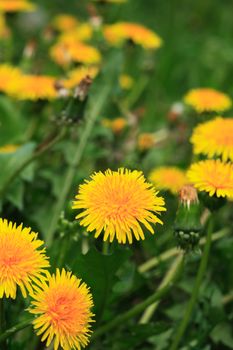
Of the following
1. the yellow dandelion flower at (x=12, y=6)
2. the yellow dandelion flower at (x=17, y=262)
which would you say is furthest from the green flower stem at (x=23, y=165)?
the yellow dandelion flower at (x=12, y=6)

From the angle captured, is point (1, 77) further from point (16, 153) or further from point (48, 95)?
point (16, 153)

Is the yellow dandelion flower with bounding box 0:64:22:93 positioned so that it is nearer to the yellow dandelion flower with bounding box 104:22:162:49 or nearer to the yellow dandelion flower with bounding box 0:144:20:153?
the yellow dandelion flower with bounding box 0:144:20:153

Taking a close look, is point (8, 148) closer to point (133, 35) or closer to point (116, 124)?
point (116, 124)

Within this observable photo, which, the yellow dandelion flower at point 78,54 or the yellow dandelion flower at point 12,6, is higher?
the yellow dandelion flower at point 12,6

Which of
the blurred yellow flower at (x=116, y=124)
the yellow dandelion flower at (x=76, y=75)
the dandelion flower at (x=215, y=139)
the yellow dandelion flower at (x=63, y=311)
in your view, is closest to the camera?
the yellow dandelion flower at (x=63, y=311)

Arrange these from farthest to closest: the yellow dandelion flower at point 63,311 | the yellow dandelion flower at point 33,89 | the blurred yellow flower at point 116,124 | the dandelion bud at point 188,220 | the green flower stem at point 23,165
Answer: the blurred yellow flower at point 116,124 < the yellow dandelion flower at point 33,89 < the green flower stem at point 23,165 < the dandelion bud at point 188,220 < the yellow dandelion flower at point 63,311

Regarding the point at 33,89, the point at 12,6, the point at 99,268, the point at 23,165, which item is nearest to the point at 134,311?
the point at 99,268

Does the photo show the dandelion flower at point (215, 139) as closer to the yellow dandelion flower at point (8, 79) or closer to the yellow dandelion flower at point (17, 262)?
the yellow dandelion flower at point (17, 262)
